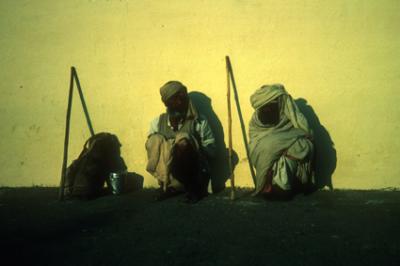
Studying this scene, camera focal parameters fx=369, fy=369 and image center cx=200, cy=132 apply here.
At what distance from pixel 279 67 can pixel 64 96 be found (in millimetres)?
3040

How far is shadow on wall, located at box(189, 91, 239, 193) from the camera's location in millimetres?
5031

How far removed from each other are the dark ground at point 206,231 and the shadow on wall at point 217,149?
0.30 metres

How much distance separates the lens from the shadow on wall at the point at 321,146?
15.8 feet

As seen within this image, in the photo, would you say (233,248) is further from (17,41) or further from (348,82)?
(17,41)

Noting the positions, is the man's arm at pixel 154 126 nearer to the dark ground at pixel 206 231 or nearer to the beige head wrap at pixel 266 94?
the dark ground at pixel 206 231

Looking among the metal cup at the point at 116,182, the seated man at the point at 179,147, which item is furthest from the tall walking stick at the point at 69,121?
the seated man at the point at 179,147

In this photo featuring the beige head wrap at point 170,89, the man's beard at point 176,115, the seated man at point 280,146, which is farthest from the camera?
the man's beard at point 176,115

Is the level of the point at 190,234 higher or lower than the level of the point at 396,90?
lower

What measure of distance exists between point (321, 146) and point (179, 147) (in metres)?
1.88

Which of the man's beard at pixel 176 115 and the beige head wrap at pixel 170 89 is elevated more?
the beige head wrap at pixel 170 89

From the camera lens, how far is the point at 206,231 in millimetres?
3463

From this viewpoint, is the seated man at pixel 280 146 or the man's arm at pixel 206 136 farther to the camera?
the man's arm at pixel 206 136

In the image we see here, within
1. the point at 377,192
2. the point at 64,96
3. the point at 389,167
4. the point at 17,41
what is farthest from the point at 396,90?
the point at 17,41

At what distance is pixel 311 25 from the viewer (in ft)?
15.6
